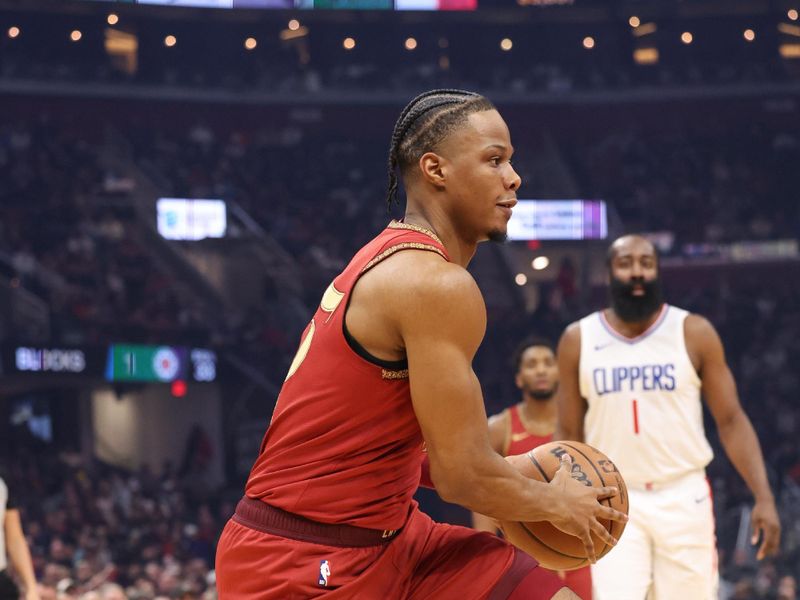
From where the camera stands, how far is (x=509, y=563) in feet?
11.8

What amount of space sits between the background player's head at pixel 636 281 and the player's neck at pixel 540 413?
166cm

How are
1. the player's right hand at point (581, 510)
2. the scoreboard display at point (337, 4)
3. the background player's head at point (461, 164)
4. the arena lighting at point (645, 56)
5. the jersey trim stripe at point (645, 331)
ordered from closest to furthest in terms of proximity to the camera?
the player's right hand at point (581, 510), the background player's head at point (461, 164), the jersey trim stripe at point (645, 331), the scoreboard display at point (337, 4), the arena lighting at point (645, 56)

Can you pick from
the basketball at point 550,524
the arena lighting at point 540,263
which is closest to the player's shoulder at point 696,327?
the basketball at point 550,524

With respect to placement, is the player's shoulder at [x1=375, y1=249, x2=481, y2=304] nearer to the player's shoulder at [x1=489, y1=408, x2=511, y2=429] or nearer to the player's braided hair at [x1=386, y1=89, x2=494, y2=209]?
the player's braided hair at [x1=386, y1=89, x2=494, y2=209]

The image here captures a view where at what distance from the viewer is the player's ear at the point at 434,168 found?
3.54m

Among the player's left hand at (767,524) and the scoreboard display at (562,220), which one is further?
the scoreboard display at (562,220)

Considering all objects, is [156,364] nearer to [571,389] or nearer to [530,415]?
[530,415]

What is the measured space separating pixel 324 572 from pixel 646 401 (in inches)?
128

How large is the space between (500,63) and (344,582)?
28.4 meters

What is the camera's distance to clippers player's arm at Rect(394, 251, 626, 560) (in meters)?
3.22

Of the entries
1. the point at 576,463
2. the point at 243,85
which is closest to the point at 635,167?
the point at 243,85

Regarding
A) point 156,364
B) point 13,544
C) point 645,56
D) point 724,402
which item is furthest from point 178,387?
point 724,402

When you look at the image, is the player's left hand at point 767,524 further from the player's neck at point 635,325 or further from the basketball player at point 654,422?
the player's neck at point 635,325

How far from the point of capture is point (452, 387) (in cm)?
323
